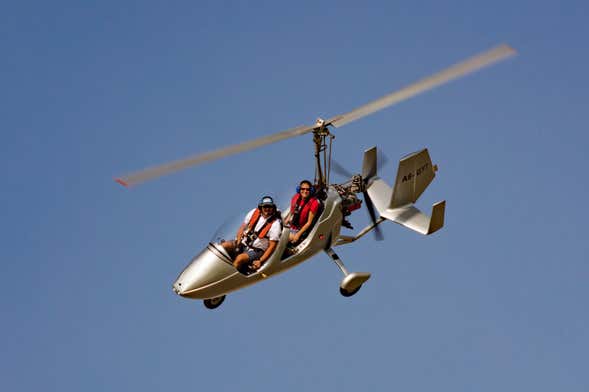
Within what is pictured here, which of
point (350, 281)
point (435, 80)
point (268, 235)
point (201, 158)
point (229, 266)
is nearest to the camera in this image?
point (201, 158)

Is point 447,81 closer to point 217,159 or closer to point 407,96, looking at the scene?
point 407,96

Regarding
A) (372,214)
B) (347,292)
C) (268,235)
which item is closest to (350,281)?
(347,292)

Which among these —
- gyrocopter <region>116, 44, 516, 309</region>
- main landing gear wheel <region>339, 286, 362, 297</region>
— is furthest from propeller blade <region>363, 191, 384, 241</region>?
main landing gear wheel <region>339, 286, 362, 297</region>

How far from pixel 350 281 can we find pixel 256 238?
1.81 m

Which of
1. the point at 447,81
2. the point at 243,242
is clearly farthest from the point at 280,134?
the point at 447,81

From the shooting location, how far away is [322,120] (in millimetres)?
16266

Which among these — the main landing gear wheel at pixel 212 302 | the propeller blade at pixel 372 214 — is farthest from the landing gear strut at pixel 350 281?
the main landing gear wheel at pixel 212 302

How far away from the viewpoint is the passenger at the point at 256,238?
16.0 m

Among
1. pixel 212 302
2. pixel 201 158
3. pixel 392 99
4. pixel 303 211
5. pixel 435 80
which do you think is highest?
pixel 201 158

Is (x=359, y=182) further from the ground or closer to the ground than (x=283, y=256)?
further from the ground

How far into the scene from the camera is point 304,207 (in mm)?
16859

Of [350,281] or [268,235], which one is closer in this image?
[268,235]

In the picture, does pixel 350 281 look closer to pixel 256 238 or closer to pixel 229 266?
pixel 256 238

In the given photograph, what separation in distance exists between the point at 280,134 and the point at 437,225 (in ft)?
11.7
